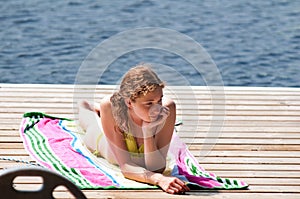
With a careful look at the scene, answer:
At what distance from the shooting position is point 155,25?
35.4 ft

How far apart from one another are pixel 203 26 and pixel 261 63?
5.19ft

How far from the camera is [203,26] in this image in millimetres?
10875

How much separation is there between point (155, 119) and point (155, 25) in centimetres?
687

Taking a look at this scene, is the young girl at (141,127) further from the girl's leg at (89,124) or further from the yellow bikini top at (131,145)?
the girl's leg at (89,124)

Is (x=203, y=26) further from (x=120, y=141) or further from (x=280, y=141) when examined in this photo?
(x=120, y=141)

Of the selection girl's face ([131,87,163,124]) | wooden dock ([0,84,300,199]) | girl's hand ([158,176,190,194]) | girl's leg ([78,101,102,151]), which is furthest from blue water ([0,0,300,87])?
girl's hand ([158,176,190,194])

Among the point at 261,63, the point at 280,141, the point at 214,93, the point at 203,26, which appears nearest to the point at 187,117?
the point at 214,93

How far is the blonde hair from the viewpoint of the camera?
3961 millimetres

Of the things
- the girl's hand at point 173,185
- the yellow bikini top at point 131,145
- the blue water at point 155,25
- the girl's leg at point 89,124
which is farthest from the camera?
the blue water at point 155,25

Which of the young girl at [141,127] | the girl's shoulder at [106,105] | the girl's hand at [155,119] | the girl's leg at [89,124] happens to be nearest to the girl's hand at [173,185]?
the young girl at [141,127]

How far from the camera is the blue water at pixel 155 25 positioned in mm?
9148

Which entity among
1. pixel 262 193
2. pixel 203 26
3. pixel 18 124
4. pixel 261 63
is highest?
pixel 203 26

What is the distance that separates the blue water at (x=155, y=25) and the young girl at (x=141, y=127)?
422cm

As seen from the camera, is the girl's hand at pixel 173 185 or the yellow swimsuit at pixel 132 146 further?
the yellow swimsuit at pixel 132 146
